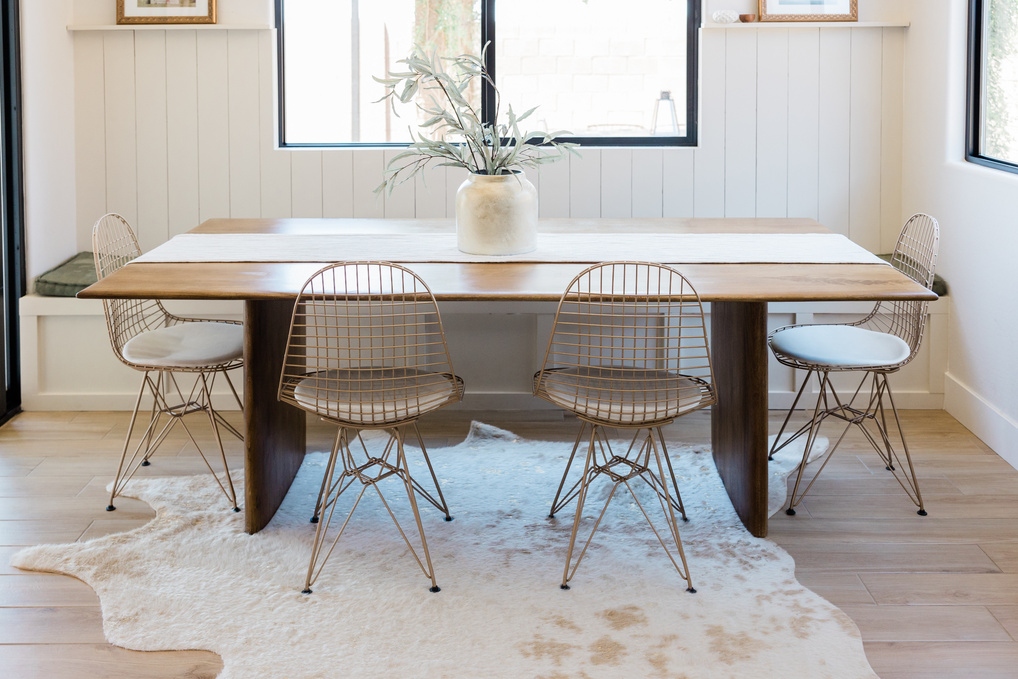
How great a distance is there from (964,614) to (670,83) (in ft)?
9.09

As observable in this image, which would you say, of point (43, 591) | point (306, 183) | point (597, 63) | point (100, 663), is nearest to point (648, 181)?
point (597, 63)

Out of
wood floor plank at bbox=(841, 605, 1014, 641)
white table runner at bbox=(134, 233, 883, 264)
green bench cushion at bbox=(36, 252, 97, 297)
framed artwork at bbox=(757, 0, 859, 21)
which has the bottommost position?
wood floor plank at bbox=(841, 605, 1014, 641)

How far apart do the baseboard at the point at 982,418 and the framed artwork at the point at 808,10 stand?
1.57m

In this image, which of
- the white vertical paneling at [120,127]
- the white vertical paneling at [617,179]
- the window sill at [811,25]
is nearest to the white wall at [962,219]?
the window sill at [811,25]

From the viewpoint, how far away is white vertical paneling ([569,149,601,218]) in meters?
4.61

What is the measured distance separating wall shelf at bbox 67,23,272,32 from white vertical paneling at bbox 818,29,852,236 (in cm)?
239

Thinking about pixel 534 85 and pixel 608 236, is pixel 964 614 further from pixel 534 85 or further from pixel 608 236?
pixel 534 85

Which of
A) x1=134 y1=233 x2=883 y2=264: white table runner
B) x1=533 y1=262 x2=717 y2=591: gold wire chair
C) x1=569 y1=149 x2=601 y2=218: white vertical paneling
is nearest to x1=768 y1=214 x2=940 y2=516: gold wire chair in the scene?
x1=134 y1=233 x2=883 y2=264: white table runner

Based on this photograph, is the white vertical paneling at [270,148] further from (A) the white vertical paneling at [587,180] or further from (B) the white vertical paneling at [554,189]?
(A) the white vertical paneling at [587,180]

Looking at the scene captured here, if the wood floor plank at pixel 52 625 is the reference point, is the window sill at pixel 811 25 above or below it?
above

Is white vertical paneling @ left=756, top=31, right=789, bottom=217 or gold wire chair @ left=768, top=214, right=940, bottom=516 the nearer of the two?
gold wire chair @ left=768, top=214, right=940, bottom=516

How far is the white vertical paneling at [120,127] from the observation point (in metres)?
4.51

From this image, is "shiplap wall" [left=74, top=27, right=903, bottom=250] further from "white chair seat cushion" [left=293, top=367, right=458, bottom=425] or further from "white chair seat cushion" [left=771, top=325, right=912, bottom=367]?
"white chair seat cushion" [left=293, top=367, right=458, bottom=425]

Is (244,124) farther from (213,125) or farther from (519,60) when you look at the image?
(519,60)
